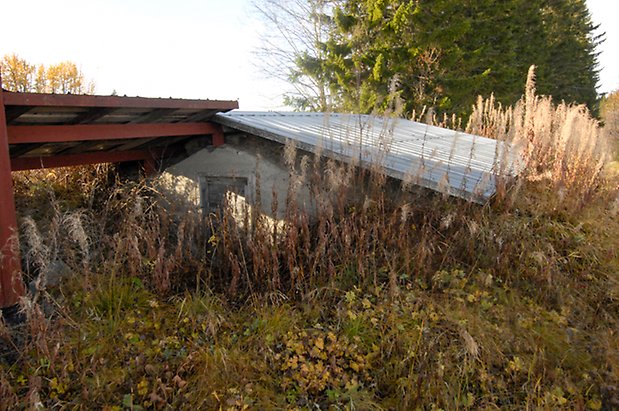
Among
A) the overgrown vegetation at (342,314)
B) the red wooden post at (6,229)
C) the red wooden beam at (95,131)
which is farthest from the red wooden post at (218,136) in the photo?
the red wooden post at (6,229)

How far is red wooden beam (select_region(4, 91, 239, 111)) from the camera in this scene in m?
3.45

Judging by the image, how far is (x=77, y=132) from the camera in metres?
4.38

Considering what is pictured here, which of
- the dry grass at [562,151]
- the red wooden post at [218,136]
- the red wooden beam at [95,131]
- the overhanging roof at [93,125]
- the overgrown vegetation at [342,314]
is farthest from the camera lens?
the red wooden post at [218,136]

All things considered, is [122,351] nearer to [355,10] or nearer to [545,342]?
[545,342]

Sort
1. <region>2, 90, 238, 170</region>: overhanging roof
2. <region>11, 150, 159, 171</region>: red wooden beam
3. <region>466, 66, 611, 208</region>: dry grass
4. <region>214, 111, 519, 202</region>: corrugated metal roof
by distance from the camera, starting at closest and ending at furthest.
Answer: <region>2, 90, 238, 170</region>: overhanging roof → <region>214, 111, 519, 202</region>: corrugated metal roof → <region>11, 150, 159, 171</region>: red wooden beam → <region>466, 66, 611, 208</region>: dry grass

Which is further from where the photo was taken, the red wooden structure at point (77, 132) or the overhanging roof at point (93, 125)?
the overhanging roof at point (93, 125)

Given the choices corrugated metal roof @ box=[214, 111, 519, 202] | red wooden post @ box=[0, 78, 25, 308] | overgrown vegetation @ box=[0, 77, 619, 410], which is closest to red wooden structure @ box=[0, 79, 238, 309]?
red wooden post @ box=[0, 78, 25, 308]

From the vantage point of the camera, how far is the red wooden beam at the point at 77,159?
517 centimetres

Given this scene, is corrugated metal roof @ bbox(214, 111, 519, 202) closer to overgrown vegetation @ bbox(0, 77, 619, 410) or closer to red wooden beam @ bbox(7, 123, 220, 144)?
overgrown vegetation @ bbox(0, 77, 619, 410)

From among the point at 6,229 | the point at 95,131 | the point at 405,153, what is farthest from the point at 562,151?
the point at 6,229

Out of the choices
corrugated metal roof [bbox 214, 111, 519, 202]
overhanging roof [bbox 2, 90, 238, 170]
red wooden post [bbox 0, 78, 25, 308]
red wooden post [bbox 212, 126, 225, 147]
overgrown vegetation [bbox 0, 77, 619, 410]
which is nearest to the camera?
overgrown vegetation [bbox 0, 77, 619, 410]

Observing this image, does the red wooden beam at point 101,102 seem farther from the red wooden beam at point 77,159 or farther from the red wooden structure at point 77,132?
the red wooden beam at point 77,159

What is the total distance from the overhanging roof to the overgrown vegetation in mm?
845

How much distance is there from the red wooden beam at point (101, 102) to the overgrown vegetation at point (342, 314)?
824 millimetres
